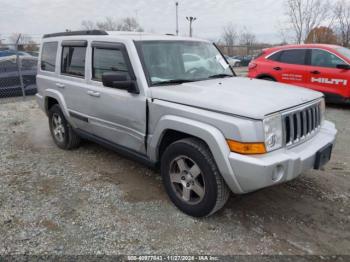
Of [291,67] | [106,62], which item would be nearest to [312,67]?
[291,67]

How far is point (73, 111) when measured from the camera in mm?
4801

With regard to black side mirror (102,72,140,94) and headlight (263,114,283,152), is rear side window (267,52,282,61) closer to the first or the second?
black side mirror (102,72,140,94)

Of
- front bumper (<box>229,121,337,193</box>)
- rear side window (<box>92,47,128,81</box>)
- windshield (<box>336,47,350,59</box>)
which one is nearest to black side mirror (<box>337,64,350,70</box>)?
windshield (<box>336,47,350,59</box>)

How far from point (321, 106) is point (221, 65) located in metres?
1.41

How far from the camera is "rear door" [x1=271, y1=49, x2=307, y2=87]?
27.6 ft

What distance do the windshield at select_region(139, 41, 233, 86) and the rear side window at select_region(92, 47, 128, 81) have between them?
0.31 m

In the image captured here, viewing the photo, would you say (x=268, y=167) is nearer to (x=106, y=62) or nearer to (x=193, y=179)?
(x=193, y=179)

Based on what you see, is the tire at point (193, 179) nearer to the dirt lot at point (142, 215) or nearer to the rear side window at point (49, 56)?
the dirt lot at point (142, 215)

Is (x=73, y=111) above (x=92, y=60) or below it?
below

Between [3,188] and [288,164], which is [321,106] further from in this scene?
[3,188]

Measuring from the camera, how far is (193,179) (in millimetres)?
3219

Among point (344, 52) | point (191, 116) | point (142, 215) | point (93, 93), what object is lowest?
point (142, 215)

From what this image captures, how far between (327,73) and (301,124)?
5.62 m

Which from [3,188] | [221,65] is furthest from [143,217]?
[221,65]
